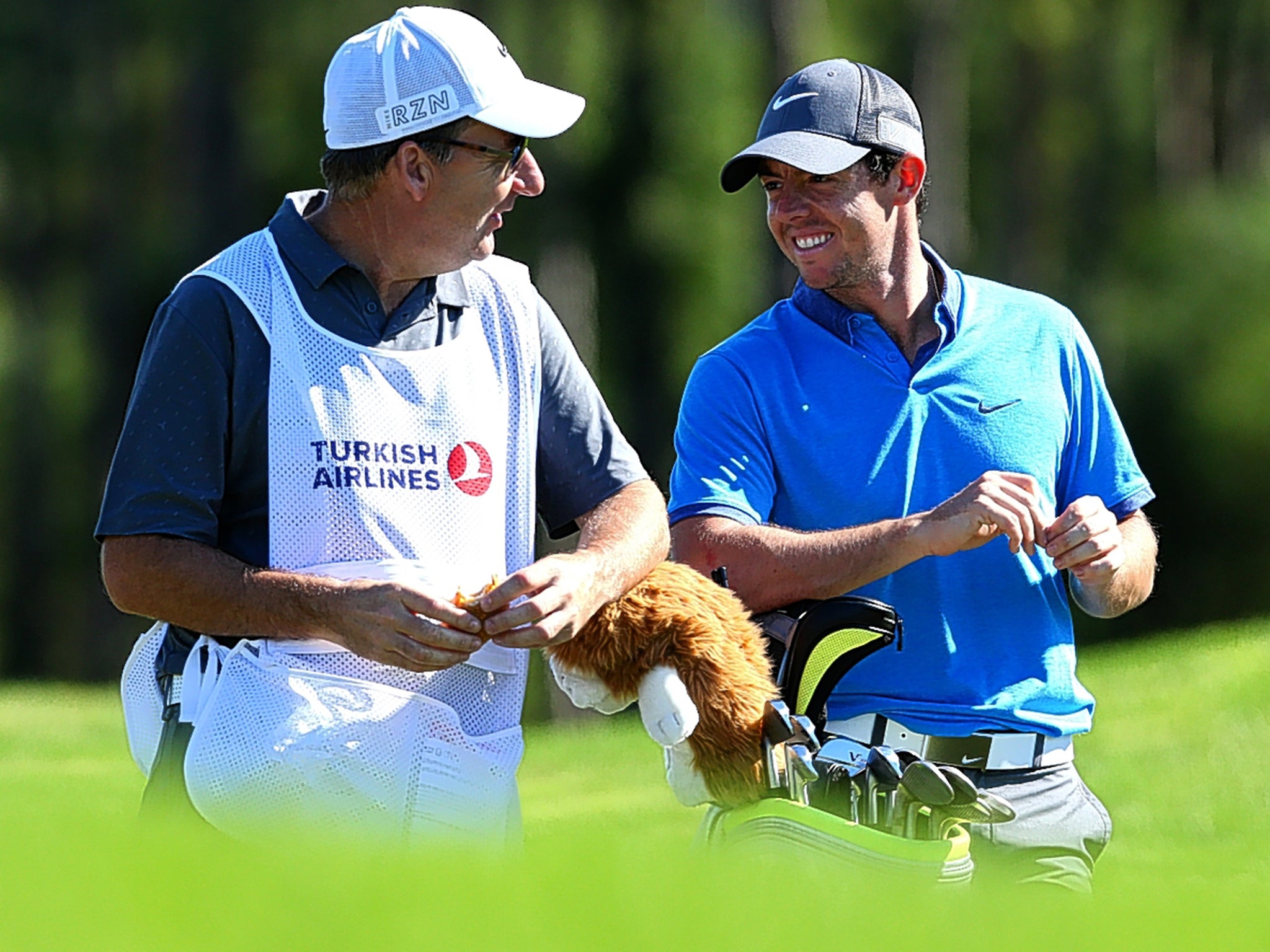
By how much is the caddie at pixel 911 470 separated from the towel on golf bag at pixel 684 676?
536 mm

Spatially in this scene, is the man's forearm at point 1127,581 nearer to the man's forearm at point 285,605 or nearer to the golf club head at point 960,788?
the golf club head at point 960,788

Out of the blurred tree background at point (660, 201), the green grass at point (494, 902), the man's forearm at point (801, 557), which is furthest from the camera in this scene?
the blurred tree background at point (660, 201)

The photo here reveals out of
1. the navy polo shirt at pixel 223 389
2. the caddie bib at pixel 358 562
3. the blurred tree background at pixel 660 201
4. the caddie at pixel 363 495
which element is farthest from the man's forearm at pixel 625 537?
the blurred tree background at pixel 660 201

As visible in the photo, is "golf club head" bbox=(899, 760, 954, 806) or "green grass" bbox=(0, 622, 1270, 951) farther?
"golf club head" bbox=(899, 760, 954, 806)

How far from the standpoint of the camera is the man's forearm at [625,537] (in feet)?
9.70

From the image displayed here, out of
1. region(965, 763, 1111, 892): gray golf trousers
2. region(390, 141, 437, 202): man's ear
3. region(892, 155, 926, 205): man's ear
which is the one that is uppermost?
region(390, 141, 437, 202): man's ear

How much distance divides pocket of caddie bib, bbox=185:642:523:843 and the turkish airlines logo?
0.35m

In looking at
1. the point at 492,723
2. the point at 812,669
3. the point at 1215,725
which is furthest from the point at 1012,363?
the point at 1215,725

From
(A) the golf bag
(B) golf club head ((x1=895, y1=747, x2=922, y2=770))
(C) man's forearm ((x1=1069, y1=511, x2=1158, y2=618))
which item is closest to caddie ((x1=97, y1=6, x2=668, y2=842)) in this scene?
(A) the golf bag

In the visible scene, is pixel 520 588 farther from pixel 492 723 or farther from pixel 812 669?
pixel 812 669

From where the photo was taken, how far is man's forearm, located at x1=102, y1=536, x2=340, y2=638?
2721mm

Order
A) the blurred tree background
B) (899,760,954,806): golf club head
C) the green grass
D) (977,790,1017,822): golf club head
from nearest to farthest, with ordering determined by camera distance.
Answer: the green grass → (899,760,954,806): golf club head → (977,790,1017,822): golf club head → the blurred tree background

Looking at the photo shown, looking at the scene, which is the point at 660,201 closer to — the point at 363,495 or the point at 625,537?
the point at 625,537

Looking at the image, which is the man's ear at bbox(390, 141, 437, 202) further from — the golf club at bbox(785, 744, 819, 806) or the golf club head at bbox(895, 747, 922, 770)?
the golf club head at bbox(895, 747, 922, 770)
